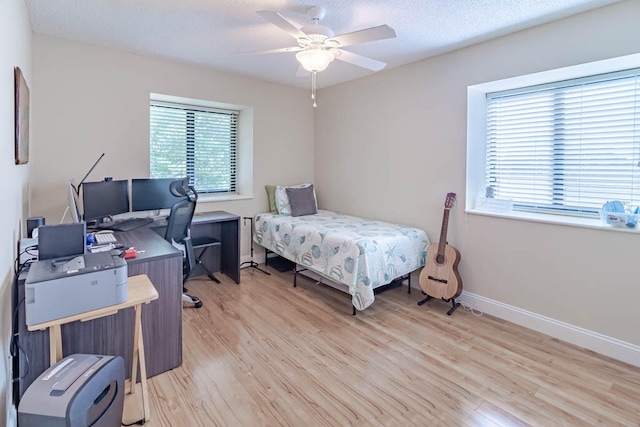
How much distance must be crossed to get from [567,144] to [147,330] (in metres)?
3.41

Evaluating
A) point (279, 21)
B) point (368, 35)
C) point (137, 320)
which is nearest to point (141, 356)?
point (137, 320)

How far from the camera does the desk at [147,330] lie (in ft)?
5.75

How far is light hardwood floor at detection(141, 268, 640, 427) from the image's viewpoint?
176 centimetres

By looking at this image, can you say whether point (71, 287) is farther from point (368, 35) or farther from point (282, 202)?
point (282, 202)

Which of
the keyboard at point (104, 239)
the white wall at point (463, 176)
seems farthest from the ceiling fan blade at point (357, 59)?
the keyboard at point (104, 239)

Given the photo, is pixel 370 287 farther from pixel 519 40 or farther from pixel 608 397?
pixel 519 40

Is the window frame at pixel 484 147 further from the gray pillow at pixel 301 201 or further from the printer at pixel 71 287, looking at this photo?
the printer at pixel 71 287

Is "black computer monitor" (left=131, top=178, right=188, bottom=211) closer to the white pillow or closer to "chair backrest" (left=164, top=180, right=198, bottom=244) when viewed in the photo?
"chair backrest" (left=164, top=180, right=198, bottom=244)

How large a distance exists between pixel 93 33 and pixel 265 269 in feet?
9.48

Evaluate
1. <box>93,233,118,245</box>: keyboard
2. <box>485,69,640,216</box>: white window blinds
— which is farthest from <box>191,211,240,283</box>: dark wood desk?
<box>485,69,640,216</box>: white window blinds

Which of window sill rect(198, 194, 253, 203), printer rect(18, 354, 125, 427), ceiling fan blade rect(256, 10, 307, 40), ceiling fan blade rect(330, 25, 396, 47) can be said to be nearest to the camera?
printer rect(18, 354, 125, 427)

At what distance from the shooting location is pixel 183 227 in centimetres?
297

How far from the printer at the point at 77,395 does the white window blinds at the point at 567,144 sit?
3283mm

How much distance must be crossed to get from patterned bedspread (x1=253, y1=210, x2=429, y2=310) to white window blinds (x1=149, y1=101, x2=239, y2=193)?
100cm
